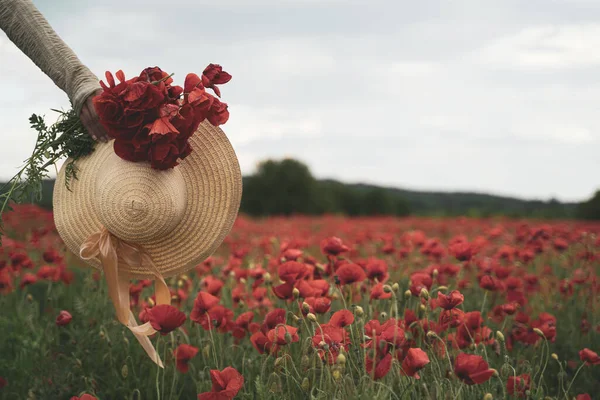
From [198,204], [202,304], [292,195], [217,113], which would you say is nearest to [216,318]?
[202,304]

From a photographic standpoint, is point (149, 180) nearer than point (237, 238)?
Yes

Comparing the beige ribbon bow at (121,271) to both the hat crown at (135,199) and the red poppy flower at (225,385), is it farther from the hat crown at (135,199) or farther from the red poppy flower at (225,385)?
the red poppy flower at (225,385)

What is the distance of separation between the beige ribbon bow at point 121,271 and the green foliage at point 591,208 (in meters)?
13.1

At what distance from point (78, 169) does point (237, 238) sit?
12.8 ft

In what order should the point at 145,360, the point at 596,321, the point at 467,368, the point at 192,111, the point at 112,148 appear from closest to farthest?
1. the point at 467,368
2. the point at 192,111
3. the point at 112,148
4. the point at 145,360
5. the point at 596,321

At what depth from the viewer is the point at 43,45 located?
234cm

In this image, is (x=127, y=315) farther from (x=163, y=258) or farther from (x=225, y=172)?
(x=225, y=172)

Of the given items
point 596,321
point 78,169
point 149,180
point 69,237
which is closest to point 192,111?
point 149,180

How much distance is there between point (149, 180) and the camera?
2.12m

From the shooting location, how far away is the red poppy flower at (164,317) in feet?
6.29

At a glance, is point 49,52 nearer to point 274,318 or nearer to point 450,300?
point 274,318

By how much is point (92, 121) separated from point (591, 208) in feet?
44.6

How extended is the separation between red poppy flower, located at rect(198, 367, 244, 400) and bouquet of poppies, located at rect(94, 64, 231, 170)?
30.4 inches

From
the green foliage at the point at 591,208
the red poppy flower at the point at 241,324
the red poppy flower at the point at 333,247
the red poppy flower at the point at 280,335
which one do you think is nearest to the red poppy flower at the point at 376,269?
the red poppy flower at the point at 333,247
